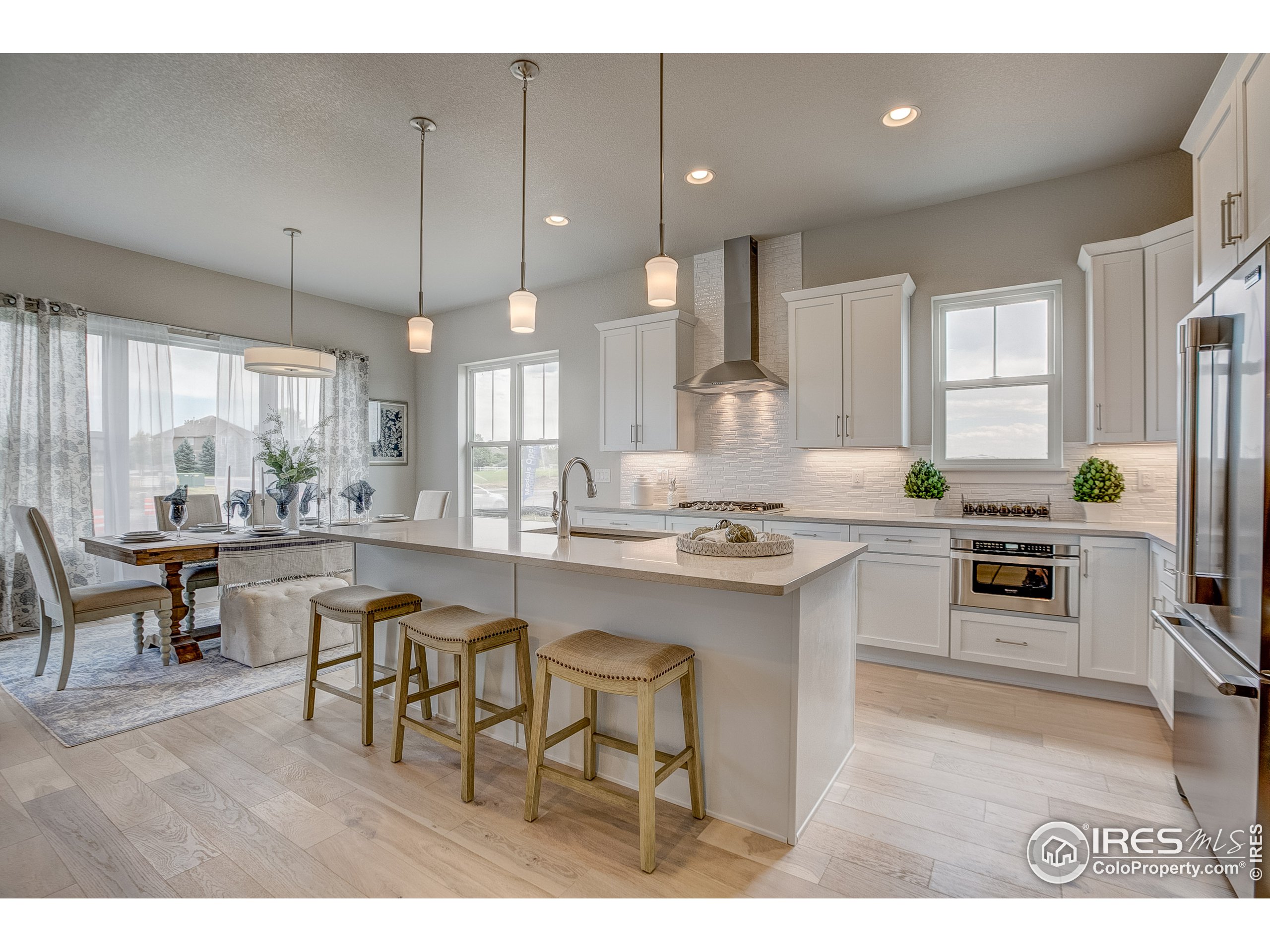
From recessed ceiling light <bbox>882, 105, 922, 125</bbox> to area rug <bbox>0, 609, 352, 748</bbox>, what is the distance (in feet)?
14.2

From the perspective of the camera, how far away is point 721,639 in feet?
6.82

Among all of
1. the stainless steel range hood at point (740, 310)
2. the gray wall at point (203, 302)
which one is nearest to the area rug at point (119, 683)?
the gray wall at point (203, 302)

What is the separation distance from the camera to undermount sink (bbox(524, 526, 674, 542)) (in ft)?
10.3

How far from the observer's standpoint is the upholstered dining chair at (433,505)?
5.29 metres

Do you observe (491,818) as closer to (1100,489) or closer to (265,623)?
(265,623)

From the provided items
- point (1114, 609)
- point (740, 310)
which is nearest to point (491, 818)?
point (1114, 609)

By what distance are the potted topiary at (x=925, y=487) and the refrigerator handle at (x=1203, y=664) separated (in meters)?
1.73

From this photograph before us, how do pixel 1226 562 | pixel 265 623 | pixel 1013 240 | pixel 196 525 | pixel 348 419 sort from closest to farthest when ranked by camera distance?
pixel 1226 562, pixel 265 623, pixel 1013 240, pixel 196 525, pixel 348 419

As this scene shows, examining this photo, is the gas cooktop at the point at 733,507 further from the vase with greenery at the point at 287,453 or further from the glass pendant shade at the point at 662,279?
the vase with greenery at the point at 287,453

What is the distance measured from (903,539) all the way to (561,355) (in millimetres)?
3622

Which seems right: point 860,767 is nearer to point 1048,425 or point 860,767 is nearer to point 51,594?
point 1048,425

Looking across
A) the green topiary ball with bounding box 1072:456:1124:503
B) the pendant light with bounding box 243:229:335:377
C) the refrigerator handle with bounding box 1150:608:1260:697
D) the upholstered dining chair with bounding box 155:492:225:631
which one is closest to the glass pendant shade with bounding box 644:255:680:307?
the refrigerator handle with bounding box 1150:608:1260:697

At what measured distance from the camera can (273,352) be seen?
4.15 m

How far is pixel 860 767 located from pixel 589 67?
3.14m
